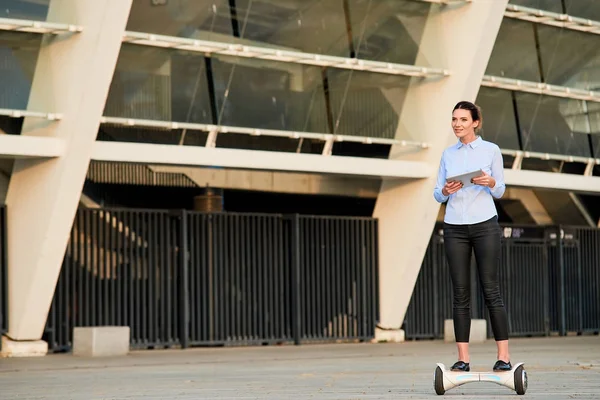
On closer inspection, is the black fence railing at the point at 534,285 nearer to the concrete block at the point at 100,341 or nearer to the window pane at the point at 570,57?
the window pane at the point at 570,57

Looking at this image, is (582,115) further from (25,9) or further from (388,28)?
(25,9)

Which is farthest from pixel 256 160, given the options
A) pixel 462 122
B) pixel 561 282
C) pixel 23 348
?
pixel 462 122

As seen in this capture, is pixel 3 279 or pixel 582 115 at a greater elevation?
pixel 582 115

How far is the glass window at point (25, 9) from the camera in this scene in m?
18.4

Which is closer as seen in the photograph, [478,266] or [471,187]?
[478,266]

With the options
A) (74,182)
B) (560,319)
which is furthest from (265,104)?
(560,319)

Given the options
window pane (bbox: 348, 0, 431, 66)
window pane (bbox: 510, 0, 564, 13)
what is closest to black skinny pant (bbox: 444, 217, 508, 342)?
window pane (bbox: 348, 0, 431, 66)

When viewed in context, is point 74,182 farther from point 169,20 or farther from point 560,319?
point 560,319

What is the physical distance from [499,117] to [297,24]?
5.61 meters

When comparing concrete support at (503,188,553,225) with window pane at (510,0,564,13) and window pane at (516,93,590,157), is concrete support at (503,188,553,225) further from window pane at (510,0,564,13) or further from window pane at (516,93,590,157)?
window pane at (510,0,564,13)

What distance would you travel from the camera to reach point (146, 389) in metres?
10.6

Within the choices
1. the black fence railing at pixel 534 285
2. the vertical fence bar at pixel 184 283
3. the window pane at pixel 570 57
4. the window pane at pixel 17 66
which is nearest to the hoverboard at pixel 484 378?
the window pane at pixel 17 66

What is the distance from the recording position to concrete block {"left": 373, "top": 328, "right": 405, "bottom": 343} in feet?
80.2

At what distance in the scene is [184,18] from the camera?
20188mm
